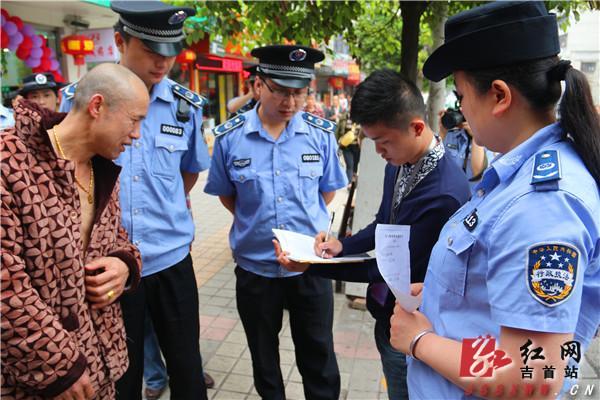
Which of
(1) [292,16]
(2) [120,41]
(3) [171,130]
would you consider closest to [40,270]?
(3) [171,130]

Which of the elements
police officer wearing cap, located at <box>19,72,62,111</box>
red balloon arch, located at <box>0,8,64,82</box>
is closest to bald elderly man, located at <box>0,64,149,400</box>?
police officer wearing cap, located at <box>19,72,62,111</box>

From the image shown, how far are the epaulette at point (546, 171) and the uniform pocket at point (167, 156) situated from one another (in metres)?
1.63

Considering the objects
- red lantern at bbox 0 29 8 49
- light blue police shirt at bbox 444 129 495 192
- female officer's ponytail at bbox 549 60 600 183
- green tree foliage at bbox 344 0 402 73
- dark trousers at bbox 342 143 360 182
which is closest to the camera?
female officer's ponytail at bbox 549 60 600 183

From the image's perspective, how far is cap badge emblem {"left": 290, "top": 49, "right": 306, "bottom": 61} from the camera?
7.66ft

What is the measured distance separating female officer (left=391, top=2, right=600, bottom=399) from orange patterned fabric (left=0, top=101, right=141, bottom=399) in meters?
1.03

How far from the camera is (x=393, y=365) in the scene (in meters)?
1.75

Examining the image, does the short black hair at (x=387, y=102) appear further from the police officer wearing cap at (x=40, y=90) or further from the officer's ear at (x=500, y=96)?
the police officer wearing cap at (x=40, y=90)

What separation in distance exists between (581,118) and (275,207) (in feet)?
5.09

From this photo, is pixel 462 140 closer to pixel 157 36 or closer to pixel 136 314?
pixel 157 36

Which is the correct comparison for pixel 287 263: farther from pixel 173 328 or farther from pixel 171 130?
pixel 171 130

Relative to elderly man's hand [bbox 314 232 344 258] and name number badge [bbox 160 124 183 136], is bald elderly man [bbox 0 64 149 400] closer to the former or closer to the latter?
name number badge [bbox 160 124 183 136]

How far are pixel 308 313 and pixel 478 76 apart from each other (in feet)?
5.32

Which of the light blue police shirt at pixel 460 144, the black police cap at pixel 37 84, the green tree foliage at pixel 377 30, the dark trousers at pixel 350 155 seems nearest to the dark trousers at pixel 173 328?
the light blue police shirt at pixel 460 144

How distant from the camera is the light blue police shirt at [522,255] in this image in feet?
2.74
